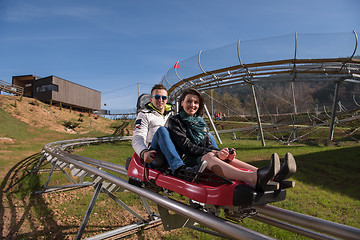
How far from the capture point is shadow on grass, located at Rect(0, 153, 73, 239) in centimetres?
389

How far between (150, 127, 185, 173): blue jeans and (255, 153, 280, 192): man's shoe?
0.74 meters

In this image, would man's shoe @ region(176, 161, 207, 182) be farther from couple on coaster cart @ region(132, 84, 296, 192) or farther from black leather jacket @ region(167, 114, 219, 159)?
black leather jacket @ region(167, 114, 219, 159)

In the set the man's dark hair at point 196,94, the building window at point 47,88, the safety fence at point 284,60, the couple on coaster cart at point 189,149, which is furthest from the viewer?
the building window at point 47,88

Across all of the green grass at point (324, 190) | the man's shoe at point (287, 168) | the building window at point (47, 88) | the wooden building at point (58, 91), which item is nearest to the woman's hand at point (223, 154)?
the man's shoe at point (287, 168)

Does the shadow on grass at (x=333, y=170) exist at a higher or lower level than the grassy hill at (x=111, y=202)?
higher

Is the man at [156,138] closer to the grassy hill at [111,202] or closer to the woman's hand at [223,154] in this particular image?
the woman's hand at [223,154]

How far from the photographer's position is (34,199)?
221 inches

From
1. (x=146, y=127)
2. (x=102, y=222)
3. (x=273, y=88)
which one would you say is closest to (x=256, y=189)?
(x=146, y=127)

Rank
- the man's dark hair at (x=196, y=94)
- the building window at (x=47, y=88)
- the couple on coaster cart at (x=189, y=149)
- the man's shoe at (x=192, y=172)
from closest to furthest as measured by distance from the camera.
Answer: the couple on coaster cart at (x=189, y=149) → the man's shoe at (x=192, y=172) → the man's dark hair at (x=196, y=94) → the building window at (x=47, y=88)

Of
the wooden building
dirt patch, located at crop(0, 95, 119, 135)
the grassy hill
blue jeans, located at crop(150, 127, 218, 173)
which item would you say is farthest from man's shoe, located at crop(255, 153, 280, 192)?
the wooden building

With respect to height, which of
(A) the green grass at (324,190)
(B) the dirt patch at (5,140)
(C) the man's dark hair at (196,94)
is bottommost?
(A) the green grass at (324,190)

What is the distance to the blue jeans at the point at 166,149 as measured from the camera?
2107 millimetres

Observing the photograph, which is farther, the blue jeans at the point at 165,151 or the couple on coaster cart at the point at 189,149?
the blue jeans at the point at 165,151

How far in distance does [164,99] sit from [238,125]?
25.0 m
